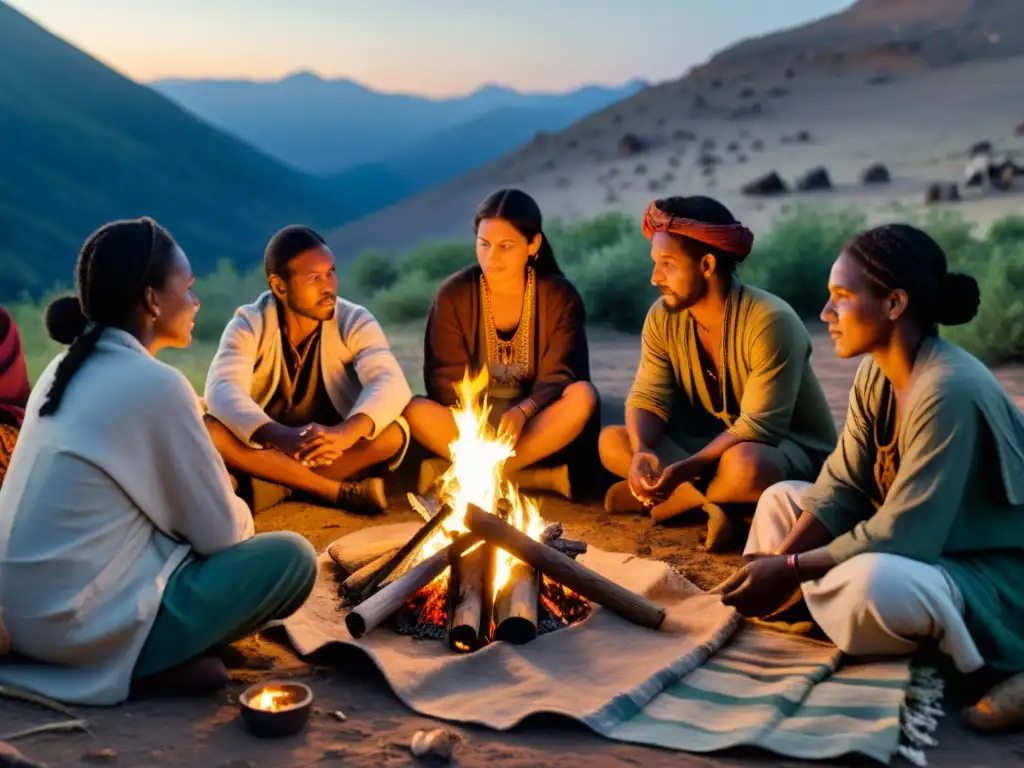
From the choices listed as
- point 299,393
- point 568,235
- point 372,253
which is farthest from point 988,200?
point 299,393

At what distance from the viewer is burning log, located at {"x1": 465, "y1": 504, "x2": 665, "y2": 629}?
4.41 meters

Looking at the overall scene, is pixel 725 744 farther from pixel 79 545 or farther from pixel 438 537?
pixel 79 545

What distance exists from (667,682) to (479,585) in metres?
0.89

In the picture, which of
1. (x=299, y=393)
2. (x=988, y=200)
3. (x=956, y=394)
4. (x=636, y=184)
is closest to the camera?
(x=956, y=394)

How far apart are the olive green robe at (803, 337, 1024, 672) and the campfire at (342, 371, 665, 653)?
3.59ft

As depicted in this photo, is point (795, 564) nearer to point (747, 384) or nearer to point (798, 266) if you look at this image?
point (747, 384)

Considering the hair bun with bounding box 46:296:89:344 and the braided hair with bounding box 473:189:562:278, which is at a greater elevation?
the braided hair with bounding box 473:189:562:278

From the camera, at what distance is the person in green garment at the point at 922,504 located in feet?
12.3

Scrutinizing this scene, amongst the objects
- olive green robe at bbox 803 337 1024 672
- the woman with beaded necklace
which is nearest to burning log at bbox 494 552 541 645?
olive green robe at bbox 803 337 1024 672

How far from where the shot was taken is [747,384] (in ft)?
18.0

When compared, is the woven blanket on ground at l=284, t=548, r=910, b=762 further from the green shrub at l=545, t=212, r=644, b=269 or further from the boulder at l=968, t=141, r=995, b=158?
the boulder at l=968, t=141, r=995, b=158

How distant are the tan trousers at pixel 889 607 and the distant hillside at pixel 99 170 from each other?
2707 cm

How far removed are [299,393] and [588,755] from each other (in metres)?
3.26

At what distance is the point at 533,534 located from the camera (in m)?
4.86
